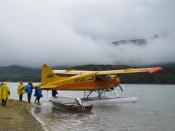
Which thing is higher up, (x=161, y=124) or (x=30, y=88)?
(x=30, y=88)

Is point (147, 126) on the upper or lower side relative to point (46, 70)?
lower

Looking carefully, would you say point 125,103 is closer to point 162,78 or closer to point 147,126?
point 147,126

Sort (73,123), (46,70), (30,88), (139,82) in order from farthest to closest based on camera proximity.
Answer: (139,82) < (46,70) < (30,88) < (73,123)

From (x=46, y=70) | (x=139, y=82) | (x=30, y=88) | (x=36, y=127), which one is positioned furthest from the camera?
(x=139, y=82)

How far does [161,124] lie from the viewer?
1969 centimetres

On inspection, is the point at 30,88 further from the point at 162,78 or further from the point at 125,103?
the point at 162,78

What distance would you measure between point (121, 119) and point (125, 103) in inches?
394

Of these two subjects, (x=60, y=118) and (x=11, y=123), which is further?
(x=60, y=118)

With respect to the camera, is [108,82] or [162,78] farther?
[162,78]

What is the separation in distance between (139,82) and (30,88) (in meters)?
130

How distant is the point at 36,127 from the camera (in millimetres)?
15797

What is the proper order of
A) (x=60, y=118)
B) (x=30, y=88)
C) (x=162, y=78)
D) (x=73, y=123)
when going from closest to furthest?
(x=73, y=123)
(x=60, y=118)
(x=30, y=88)
(x=162, y=78)

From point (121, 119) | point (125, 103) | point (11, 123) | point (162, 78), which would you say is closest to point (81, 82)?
point (125, 103)

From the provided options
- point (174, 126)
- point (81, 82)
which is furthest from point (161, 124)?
point (81, 82)
